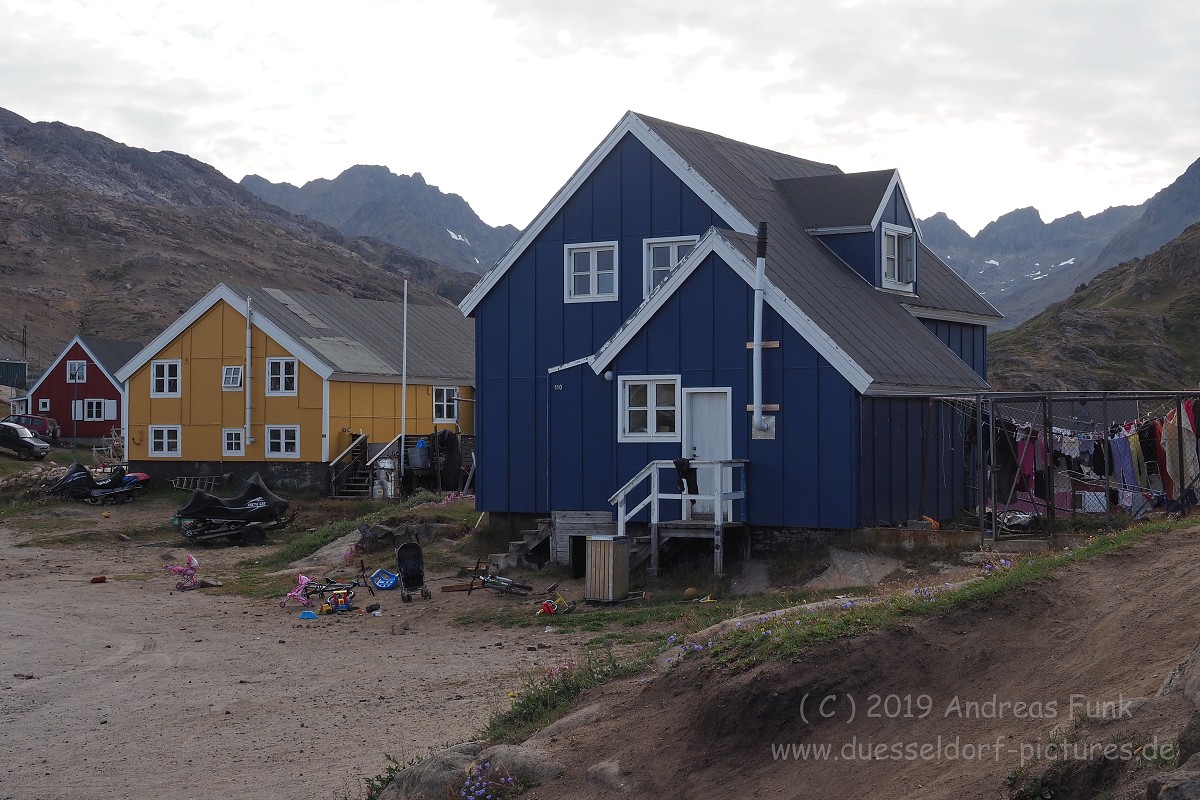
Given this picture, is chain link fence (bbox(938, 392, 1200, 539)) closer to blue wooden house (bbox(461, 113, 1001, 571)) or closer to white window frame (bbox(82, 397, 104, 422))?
blue wooden house (bbox(461, 113, 1001, 571))

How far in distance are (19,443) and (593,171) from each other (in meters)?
43.2

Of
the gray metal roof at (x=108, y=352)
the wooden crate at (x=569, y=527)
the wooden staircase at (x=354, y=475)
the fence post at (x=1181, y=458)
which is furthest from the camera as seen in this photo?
the gray metal roof at (x=108, y=352)

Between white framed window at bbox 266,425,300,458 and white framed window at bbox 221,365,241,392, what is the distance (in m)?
1.84

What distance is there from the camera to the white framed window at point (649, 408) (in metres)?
24.3

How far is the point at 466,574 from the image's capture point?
83.8 feet

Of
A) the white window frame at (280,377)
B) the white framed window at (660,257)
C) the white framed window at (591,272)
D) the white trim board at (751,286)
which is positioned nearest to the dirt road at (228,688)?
the white trim board at (751,286)

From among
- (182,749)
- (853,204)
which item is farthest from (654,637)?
(853,204)

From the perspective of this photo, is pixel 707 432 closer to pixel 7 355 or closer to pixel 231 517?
pixel 231 517

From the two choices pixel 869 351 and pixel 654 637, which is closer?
pixel 654 637

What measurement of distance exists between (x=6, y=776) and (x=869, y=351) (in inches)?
617

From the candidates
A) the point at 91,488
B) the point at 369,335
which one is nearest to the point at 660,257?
the point at 369,335

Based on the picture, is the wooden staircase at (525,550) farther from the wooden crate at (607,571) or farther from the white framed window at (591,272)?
the white framed window at (591,272)

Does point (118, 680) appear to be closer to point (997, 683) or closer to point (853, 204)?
point (997, 683)

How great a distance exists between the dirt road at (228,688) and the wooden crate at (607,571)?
1.84 meters
